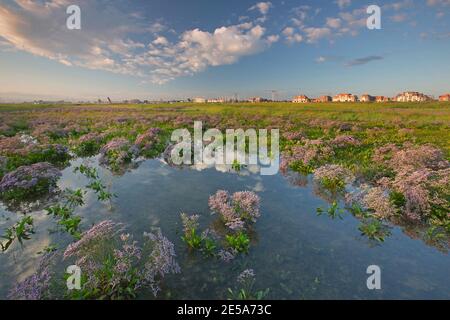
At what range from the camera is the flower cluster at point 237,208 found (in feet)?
30.2

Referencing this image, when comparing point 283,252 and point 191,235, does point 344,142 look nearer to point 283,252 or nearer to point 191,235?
point 283,252

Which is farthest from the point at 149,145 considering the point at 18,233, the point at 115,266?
the point at 115,266

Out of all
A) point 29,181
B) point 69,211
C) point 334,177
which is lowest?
point 69,211

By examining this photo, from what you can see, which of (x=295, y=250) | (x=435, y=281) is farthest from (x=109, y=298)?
(x=435, y=281)

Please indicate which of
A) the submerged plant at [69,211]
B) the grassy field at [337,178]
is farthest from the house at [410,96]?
the submerged plant at [69,211]

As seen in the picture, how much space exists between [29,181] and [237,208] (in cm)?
1075

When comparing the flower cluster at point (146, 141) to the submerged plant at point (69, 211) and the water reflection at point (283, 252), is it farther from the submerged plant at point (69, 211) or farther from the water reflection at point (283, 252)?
the submerged plant at point (69, 211)

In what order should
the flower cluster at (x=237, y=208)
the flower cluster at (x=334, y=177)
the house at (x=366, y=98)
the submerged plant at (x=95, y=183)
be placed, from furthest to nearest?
the house at (x=366, y=98)
the flower cluster at (x=334, y=177)
the submerged plant at (x=95, y=183)
the flower cluster at (x=237, y=208)

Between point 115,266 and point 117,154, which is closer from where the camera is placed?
point 115,266

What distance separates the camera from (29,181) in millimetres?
12141

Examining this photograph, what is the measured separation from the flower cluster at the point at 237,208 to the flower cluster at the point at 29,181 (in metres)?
9.36

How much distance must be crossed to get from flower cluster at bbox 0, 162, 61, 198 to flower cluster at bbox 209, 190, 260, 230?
9.36 meters
